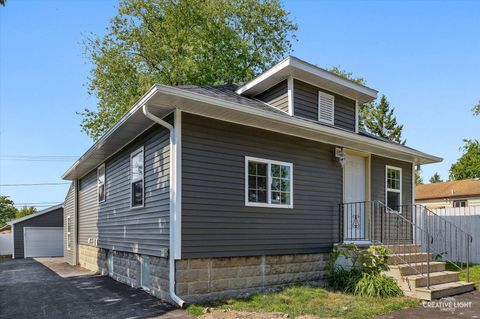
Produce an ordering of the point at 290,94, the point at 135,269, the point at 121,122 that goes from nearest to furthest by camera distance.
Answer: the point at 121,122 → the point at 135,269 → the point at 290,94

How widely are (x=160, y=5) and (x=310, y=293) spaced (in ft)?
58.6

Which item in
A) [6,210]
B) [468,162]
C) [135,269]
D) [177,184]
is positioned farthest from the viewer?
[6,210]

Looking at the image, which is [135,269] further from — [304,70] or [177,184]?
[304,70]

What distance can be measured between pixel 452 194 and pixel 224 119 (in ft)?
90.4

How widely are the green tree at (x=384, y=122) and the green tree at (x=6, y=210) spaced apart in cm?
3779

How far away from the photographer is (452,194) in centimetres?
2856

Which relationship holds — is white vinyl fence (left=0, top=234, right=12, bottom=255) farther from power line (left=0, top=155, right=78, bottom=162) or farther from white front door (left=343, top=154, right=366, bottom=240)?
white front door (left=343, top=154, right=366, bottom=240)

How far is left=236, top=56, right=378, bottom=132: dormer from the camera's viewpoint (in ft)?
28.5

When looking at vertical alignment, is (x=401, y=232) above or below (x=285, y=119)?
below

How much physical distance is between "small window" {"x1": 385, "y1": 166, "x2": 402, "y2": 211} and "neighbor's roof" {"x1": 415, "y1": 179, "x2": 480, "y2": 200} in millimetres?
20954

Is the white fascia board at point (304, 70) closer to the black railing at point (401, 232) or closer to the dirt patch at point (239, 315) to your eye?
the black railing at point (401, 232)

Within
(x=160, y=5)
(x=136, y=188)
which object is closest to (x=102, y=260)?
(x=136, y=188)

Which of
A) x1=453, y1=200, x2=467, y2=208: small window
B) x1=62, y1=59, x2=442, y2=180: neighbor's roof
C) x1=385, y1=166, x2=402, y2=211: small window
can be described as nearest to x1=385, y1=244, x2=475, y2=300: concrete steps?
x1=385, y1=166, x2=402, y2=211: small window

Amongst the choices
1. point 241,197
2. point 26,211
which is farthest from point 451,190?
point 26,211
